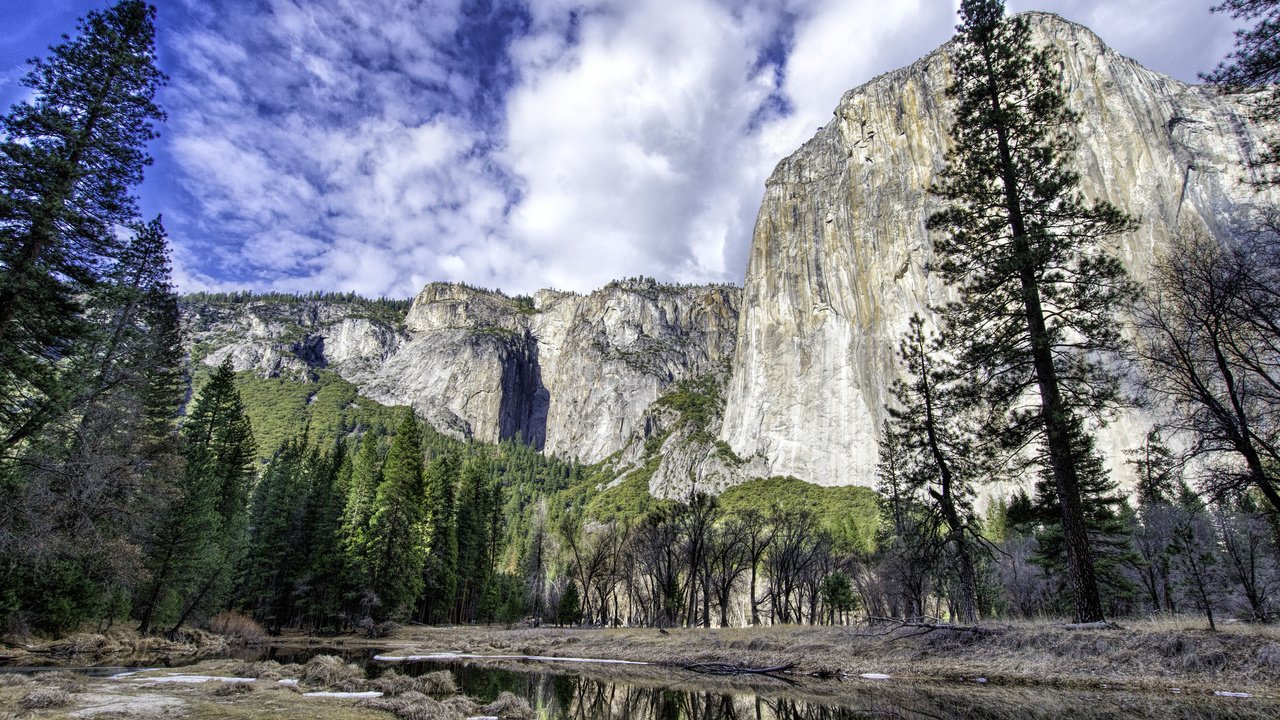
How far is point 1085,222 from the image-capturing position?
14.1 m

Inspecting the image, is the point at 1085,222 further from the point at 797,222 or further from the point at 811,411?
the point at 797,222

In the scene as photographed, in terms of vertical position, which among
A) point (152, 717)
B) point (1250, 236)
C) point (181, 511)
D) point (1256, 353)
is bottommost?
point (152, 717)

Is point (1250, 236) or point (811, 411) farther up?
point (811, 411)

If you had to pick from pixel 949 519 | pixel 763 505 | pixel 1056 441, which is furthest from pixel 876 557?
pixel 763 505

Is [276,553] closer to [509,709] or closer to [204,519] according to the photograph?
[204,519]

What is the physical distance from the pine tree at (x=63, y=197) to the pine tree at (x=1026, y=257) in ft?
76.3

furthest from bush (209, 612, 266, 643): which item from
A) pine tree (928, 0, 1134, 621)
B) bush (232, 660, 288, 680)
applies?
pine tree (928, 0, 1134, 621)

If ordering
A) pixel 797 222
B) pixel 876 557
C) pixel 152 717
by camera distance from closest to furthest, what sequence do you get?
1. pixel 152 717
2. pixel 876 557
3. pixel 797 222

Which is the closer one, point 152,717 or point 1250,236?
point 152,717

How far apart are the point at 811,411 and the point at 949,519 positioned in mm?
100582

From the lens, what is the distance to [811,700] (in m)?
11.0

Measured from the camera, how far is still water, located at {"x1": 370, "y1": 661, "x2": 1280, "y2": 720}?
7.57 metres

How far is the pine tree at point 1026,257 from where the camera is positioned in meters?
13.3

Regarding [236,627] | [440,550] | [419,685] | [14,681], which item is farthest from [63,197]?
[440,550]
